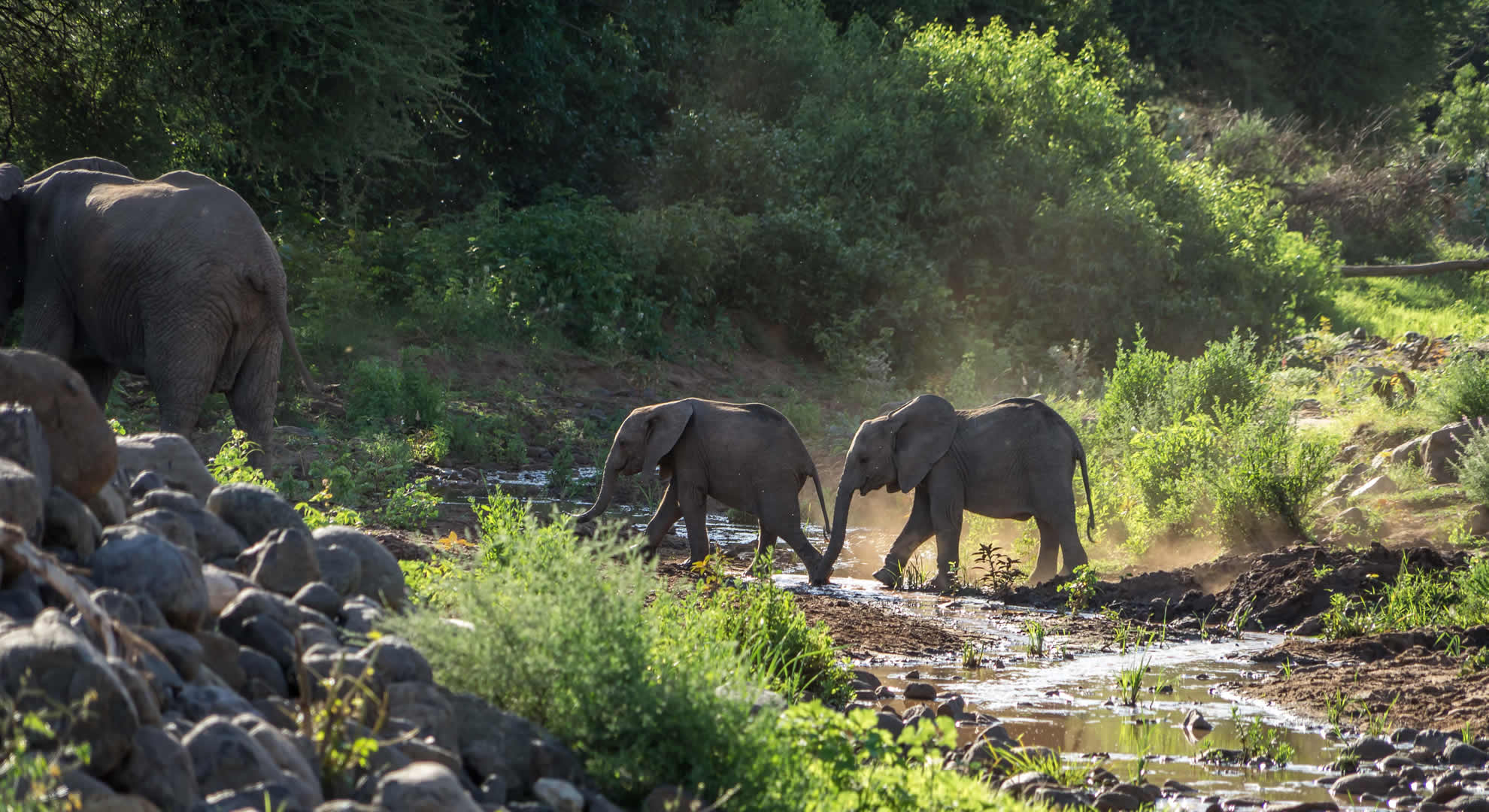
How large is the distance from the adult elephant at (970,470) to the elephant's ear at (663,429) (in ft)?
4.65

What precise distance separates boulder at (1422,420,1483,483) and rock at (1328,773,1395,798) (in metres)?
7.59

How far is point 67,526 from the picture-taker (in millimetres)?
4316

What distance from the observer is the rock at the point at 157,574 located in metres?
4.16

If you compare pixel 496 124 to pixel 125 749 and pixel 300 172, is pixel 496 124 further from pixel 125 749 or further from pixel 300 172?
Answer: pixel 125 749

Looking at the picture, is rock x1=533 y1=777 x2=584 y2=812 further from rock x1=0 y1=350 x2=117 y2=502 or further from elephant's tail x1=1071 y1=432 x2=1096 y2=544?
→ elephant's tail x1=1071 y1=432 x2=1096 y2=544

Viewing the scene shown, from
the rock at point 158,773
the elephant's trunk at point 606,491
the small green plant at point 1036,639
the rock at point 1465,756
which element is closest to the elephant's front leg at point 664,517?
the elephant's trunk at point 606,491

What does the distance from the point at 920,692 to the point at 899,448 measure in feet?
17.0

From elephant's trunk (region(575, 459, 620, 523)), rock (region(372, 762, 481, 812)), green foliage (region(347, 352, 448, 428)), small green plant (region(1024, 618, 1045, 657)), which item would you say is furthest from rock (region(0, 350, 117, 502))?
green foliage (region(347, 352, 448, 428))

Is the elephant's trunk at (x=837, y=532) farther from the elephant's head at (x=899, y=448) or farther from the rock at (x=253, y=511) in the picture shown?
the rock at (x=253, y=511)

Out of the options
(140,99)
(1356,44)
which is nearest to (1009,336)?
(140,99)

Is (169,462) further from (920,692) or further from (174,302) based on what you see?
(174,302)

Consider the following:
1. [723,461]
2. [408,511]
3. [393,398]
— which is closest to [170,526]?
[408,511]

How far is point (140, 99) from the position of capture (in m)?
15.7

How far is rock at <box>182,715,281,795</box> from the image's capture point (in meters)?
3.47
